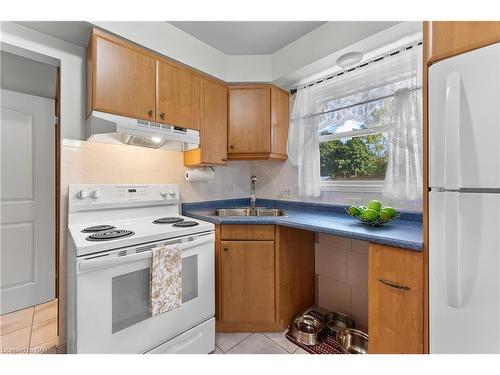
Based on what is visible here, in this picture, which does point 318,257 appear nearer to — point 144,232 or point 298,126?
point 298,126

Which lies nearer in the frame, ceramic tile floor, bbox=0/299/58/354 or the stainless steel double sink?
ceramic tile floor, bbox=0/299/58/354

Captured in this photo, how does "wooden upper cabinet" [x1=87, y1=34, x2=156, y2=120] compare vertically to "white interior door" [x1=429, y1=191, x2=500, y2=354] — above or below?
above

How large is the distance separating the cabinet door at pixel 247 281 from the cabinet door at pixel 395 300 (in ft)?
2.31

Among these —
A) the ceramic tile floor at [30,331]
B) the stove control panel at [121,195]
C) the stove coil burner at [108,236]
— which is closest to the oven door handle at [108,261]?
the stove coil burner at [108,236]

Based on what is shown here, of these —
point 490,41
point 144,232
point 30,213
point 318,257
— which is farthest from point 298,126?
point 30,213

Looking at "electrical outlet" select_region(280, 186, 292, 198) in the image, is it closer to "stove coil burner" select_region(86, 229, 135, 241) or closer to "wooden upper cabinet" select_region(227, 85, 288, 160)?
"wooden upper cabinet" select_region(227, 85, 288, 160)

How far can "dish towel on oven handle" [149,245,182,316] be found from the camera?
49.5 inches

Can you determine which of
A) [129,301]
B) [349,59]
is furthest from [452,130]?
[129,301]

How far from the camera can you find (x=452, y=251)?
924mm

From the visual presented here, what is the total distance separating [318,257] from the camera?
83.5 inches

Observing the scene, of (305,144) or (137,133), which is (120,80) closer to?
(137,133)

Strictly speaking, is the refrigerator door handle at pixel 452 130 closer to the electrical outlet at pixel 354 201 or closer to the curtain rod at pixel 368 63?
the curtain rod at pixel 368 63

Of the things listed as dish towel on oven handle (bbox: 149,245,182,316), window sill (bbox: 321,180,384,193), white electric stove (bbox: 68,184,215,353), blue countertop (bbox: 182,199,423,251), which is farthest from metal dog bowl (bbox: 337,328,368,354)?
dish towel on oven handle (bbox: 149,245,182,316)

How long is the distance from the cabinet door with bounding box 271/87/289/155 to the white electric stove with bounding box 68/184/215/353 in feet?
3.49
